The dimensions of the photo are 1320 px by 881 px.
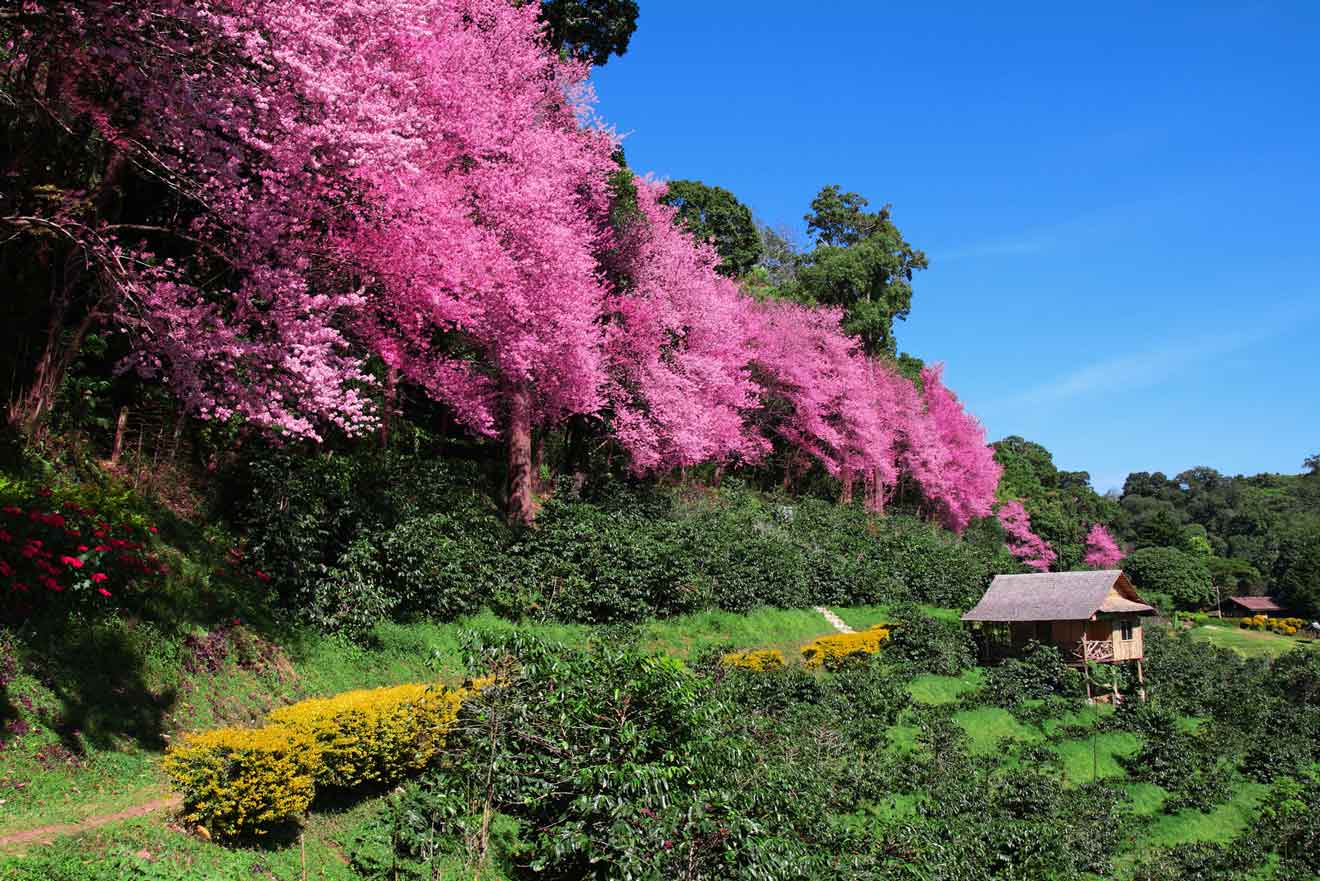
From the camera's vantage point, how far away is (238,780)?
8891 millimetres

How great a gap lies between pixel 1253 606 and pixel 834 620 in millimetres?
61053

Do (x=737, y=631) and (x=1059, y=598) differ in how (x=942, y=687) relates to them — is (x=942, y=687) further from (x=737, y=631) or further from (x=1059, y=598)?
(x=1059, y=598)

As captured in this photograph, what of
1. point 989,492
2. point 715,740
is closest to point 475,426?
point 715,740

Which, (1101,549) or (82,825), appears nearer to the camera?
(82,825)

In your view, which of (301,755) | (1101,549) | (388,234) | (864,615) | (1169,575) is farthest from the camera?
(1169,575)

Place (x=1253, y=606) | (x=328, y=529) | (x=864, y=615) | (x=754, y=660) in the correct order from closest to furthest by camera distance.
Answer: (x=328, y=529), (x=754, y=660), (x=864, y=615), (x=1253, y=606)

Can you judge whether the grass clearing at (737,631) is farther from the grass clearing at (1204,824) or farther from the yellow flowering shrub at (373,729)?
the grass clearing at (1204,824)

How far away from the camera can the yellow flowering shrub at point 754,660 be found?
68.5 feet

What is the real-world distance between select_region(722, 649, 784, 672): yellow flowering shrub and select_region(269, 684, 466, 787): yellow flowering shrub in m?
9.92

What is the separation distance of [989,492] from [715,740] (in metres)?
49.8

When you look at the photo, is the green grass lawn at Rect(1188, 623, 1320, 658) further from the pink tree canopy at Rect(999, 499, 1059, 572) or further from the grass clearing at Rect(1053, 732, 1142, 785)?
the grass clearing at Rect(1053, 732, 1142, 785)

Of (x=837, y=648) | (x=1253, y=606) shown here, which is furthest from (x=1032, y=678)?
(x=1253, y=606)

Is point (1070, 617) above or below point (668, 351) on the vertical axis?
below

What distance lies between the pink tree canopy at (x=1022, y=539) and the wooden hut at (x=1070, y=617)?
26.6 m
